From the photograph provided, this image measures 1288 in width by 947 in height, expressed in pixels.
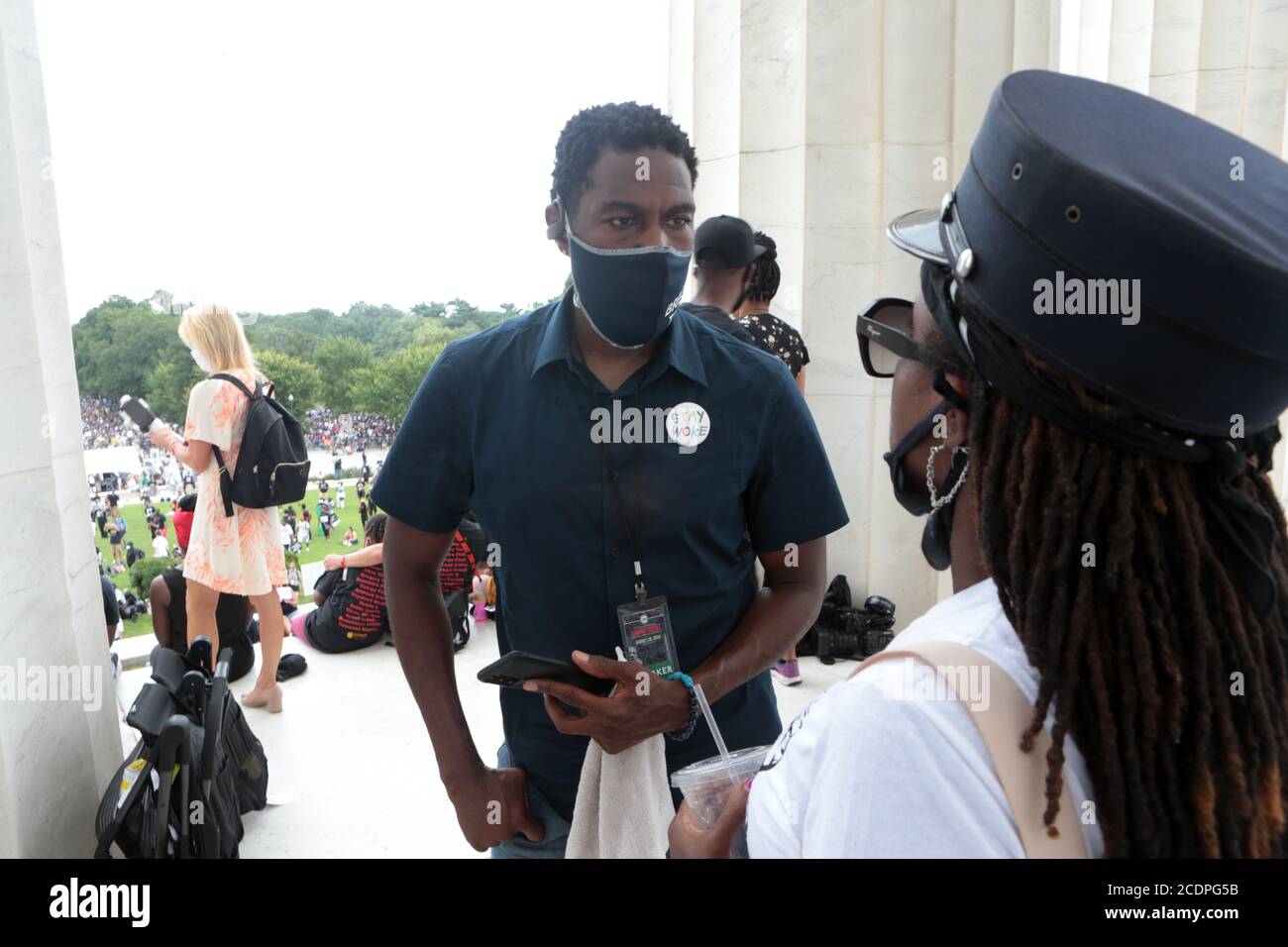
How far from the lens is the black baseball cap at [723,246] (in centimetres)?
391

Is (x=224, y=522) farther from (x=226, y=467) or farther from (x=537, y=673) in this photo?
(x=537, y=673)

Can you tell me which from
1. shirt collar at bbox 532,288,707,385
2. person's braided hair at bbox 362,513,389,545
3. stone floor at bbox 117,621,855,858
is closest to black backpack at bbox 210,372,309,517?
stone floor at bbox 117,621,855,858

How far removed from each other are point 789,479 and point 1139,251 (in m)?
1.11

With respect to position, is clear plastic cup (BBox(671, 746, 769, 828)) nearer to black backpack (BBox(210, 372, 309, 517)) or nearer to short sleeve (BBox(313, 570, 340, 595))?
black backpack (BBox(210, 372, 309, 517))

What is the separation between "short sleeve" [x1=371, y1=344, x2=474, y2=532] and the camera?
181 cm

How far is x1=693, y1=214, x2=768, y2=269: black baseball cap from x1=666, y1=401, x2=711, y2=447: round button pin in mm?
2282

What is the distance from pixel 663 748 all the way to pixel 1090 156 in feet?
4.43

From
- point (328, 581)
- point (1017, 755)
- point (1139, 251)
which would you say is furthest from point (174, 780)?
point (1139, 251)

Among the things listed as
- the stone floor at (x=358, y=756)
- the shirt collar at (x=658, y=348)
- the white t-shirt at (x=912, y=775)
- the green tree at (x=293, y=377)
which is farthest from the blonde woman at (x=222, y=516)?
the white t-shirt at (x=912, y=775)

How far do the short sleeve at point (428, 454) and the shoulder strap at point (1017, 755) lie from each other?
4.01ft

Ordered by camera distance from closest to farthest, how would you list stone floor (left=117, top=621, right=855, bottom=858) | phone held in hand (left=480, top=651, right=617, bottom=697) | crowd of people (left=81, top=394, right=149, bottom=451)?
phone held in hand (left=480, top=651, right=617, bottom=697), stone floor (left=117, top=621, right=855, bottom=858), crowd of people (left=81, top=394, right=149, bottom=451)

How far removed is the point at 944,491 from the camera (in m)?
1.04

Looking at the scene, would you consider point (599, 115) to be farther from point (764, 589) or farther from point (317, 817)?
point (317, 817)

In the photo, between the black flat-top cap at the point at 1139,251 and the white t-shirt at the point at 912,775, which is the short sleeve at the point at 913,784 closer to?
the white t-shirt at the point at 912,775
